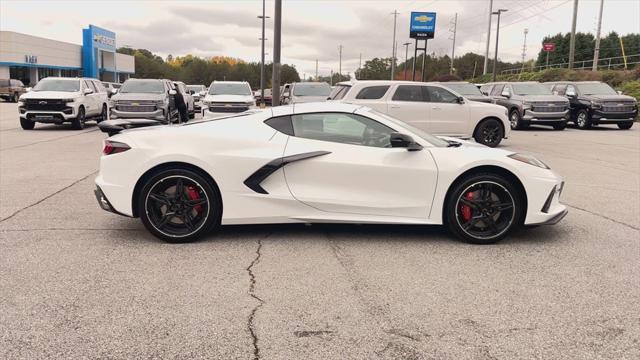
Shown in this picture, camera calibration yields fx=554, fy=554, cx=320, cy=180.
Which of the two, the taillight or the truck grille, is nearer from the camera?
the taillight

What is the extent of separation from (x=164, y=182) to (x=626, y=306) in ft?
13.0

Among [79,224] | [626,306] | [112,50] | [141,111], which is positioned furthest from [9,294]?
[112,50]

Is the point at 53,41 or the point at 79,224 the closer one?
the point at 79,224

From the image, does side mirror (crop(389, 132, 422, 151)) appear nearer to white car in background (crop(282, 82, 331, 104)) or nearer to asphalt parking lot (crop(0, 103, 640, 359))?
asphalt parking lot (crop(0, 103, 640, 359))

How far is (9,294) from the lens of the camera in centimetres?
396

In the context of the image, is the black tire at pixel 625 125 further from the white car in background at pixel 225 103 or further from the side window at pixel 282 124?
the side window at pixel 282 124

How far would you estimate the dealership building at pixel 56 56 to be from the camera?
6272 centimetres

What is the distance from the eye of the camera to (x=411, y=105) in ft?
45.9

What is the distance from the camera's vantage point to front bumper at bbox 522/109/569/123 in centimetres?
2084

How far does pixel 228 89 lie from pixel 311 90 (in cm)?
310

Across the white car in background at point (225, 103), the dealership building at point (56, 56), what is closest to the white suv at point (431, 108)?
the white car in background at point (225, 103)

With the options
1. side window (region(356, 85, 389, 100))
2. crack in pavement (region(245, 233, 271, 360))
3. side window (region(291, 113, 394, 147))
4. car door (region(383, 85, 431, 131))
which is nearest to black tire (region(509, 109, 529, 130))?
car door (region(383, 85, 431, 131))

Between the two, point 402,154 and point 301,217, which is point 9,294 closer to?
point 301,217

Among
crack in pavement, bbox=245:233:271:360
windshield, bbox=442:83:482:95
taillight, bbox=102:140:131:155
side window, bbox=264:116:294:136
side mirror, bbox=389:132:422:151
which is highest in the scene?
windshield, bbox=442:83:482:95
